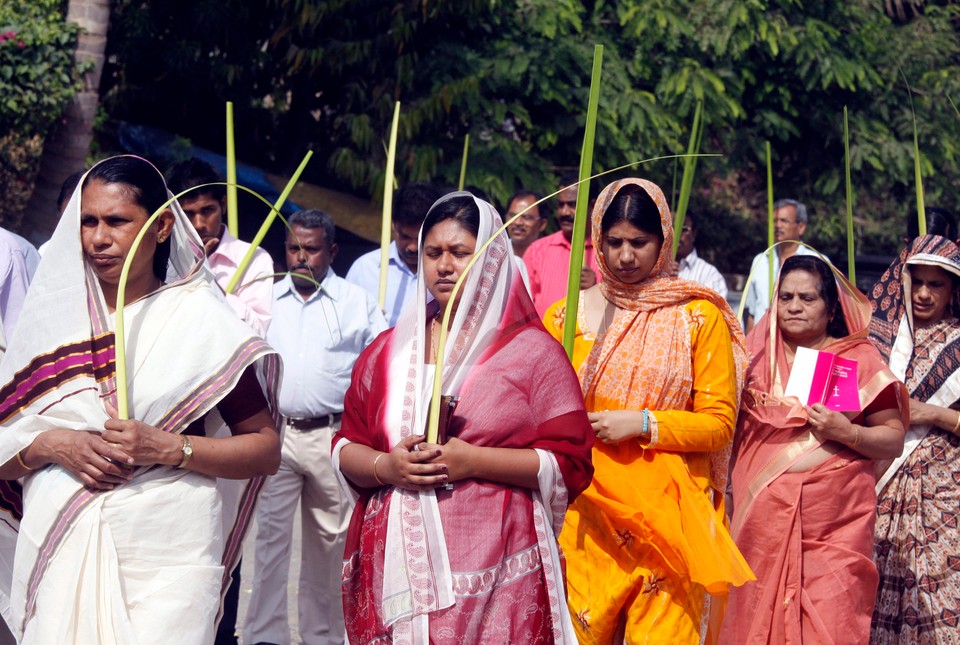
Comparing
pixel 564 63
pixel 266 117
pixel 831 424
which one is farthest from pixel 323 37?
→ pixel 831 424

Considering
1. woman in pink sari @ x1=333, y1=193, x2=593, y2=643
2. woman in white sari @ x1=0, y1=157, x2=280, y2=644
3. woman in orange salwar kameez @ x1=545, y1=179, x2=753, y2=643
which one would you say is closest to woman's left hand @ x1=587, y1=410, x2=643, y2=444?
woman in orange salwar kameez @ x1=545, y1=179, x2=753, y2=643

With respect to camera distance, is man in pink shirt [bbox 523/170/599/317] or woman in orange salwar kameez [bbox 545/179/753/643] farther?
man in pink shirt [bbox 523/170/599/317]

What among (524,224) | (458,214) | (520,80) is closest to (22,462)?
(458,214)

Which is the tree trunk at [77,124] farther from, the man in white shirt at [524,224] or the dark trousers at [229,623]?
the dark trousers at [229,623]

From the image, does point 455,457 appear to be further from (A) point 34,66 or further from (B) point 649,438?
(A) point 34,66

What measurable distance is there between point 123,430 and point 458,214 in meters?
1.03

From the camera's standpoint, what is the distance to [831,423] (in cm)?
453

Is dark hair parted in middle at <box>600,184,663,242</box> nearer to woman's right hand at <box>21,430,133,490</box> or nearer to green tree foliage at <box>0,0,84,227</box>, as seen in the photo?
woman's right hand at <box>21,430,133,490</box>

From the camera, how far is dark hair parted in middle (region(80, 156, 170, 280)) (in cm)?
325

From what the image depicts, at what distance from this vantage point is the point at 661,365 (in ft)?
13.1

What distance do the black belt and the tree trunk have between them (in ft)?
15.6

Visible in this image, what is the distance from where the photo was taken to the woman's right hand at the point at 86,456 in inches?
119

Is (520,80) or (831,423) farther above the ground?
(520,80)

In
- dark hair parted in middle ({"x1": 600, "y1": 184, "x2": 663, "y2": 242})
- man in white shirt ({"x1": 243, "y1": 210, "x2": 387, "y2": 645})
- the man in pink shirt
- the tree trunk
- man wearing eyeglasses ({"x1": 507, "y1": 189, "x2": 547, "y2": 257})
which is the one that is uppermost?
the tree trunk
